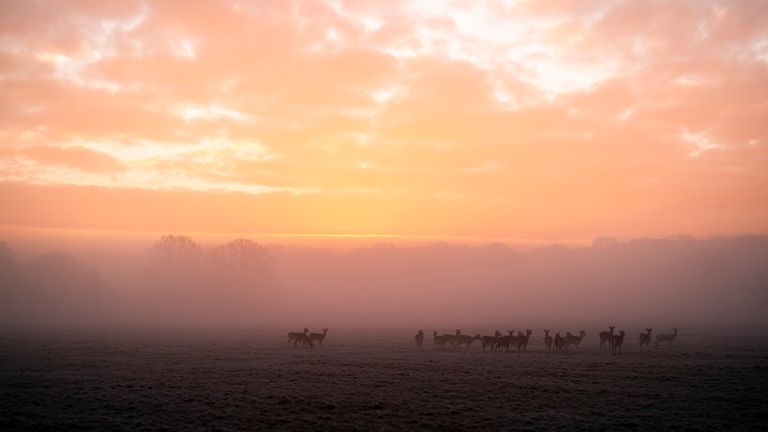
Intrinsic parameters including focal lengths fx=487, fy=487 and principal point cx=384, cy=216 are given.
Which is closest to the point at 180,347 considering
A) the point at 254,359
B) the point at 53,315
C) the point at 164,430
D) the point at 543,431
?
the point at 254,359

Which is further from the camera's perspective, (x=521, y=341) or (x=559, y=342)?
(x=521, y=341)

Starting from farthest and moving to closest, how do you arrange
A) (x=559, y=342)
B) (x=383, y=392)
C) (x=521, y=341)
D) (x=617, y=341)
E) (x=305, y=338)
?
(x=305, y=338) < (x=521, y=341) < (x=559, y=342) < (x=617, y=341) < (x=383, y=392)

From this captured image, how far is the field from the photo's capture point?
18109mm

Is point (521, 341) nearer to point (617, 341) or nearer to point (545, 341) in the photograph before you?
point (545, 341)

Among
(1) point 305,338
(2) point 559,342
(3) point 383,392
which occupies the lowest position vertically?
(1) point 305,338

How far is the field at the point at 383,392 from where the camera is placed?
18.1m

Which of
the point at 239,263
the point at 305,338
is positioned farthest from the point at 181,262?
the point at 305,338

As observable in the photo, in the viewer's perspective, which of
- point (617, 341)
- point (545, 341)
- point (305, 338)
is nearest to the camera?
point (617, 341)

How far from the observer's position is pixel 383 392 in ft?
74.1

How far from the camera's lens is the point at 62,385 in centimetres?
2308

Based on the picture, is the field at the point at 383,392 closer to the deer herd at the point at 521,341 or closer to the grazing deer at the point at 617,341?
the grazing deer at the point at 617,341

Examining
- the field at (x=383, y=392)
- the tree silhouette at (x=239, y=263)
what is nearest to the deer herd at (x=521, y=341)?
the field at (x=383, y=392)

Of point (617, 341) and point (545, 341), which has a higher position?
point (617, 341)

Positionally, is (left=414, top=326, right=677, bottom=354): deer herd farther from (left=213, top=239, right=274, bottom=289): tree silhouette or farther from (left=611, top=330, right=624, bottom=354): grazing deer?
(left=213, top=239, right=274, bottom=289): tree silhouette
